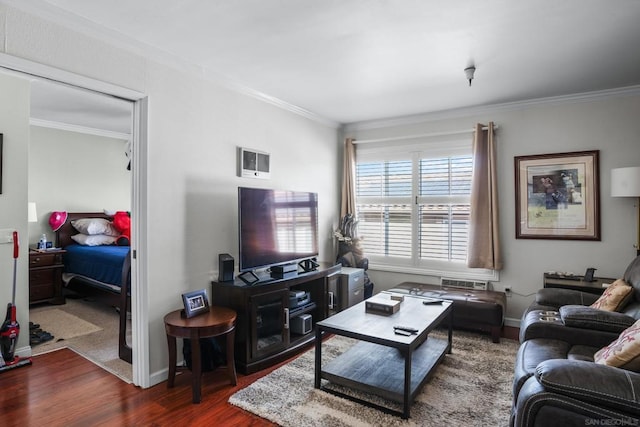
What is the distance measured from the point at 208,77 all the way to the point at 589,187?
398cm

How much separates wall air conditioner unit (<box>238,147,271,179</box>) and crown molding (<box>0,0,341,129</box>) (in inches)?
23.2

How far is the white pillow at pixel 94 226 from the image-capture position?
543 cm

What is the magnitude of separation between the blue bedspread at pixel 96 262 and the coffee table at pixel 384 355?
313cm

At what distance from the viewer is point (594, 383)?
4.61 ft

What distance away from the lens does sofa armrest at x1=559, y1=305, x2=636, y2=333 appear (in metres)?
2.19

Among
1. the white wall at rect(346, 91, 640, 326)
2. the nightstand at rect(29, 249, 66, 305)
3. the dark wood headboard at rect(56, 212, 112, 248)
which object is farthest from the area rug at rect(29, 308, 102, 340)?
the white wall at rect(346, 91, 640, 326)

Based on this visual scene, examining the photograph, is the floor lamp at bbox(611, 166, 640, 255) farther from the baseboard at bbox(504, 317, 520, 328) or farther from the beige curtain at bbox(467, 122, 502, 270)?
the baseboard at bbox(504, 317, 520, 328)

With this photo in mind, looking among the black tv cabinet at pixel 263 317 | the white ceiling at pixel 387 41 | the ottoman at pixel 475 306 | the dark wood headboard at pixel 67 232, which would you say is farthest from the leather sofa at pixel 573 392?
the dark wood headboard at pixel 67 232

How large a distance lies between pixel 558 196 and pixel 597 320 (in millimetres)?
2028

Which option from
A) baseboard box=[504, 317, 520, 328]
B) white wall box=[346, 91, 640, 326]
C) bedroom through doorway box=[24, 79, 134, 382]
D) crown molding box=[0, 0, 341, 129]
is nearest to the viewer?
crown molding box=[0, 0, 341, 129]

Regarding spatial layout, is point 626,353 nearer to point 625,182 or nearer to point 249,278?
point 625,182

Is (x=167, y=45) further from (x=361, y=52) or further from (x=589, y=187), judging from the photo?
(x=589, y=187)

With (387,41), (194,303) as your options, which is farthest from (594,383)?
(194,303)

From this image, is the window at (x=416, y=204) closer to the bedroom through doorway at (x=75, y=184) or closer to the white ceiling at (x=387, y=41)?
the white ceiling at (x=387, y=41)
